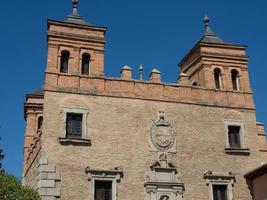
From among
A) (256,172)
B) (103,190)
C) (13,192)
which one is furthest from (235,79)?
(13,192)

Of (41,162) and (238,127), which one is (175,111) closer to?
(238,127)

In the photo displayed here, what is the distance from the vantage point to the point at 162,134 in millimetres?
23422

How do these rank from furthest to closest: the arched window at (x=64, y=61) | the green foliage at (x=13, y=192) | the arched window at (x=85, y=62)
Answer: the arched window at (x=85, y=62), the arched window at (x=64, y=61), the green foliage at (x=13, y=192)

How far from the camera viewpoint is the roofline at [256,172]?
73.7 ft

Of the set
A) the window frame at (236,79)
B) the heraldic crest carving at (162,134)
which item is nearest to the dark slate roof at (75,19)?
the heraldic crest carving at (162,134)

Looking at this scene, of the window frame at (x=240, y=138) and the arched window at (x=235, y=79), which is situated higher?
the arched window at (x=235, y=79)

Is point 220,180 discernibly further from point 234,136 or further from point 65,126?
point 65,126

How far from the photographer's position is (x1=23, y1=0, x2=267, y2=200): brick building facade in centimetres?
2158

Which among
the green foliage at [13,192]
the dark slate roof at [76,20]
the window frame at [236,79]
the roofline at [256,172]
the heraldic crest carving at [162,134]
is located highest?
the dark slate roof at [76,20]

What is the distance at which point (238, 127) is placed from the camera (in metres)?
25.1

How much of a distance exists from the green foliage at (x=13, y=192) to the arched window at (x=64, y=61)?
6.59 meters

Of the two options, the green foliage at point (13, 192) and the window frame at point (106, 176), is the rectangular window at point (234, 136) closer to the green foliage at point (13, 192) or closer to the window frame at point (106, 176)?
the window frame at point (106, 176)

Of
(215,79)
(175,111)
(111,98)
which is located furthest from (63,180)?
(215,79)

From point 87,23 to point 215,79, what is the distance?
7.96 meters
